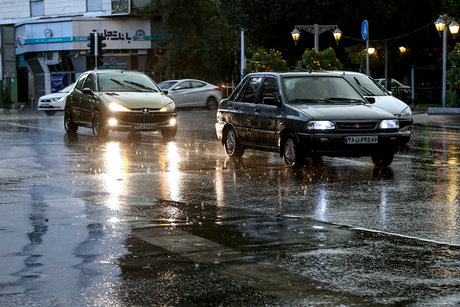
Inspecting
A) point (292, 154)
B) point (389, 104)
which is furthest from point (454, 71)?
point (292, 154)

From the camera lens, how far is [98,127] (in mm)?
21453

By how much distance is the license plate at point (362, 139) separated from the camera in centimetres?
1366

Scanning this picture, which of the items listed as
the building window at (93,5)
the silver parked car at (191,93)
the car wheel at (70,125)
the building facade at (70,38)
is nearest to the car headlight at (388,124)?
the car wheel at (70,125)

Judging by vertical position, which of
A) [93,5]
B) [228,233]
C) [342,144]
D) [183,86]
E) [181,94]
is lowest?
[228,233]

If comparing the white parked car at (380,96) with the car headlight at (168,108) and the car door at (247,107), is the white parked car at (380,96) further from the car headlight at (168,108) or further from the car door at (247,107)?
the car headlight at (168,108)

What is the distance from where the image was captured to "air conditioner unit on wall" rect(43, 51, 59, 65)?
64312 millimetres

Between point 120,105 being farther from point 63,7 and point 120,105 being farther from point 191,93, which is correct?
point 63,7

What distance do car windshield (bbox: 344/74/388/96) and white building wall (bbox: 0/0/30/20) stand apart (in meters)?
51.5

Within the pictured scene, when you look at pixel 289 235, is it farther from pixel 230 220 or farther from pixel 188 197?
pixel 188 197

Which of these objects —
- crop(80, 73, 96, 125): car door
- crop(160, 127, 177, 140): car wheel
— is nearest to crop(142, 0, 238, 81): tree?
crop(80, 73, 96, 125): car door

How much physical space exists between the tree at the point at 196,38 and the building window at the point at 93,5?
14.1 feet

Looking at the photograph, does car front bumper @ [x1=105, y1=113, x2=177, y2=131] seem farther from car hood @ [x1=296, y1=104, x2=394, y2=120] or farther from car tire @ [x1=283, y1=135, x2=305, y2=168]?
car hood @ [x1=296, y1=104, x2=394, y2=120]

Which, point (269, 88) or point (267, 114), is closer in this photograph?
point (267, 114)

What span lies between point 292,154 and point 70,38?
50.3 m
